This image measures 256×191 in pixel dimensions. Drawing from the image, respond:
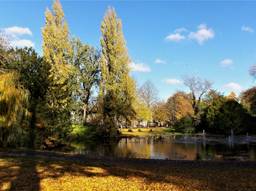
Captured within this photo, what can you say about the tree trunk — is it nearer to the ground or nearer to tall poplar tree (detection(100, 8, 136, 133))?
the ground

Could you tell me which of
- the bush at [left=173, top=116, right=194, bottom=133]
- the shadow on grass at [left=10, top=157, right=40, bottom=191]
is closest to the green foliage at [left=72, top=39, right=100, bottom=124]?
the bush at [left=173, top=116, right=194, bottom=133]

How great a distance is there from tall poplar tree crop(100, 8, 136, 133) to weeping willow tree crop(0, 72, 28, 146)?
26848mm

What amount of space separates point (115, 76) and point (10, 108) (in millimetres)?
29562

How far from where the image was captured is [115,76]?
45.9m

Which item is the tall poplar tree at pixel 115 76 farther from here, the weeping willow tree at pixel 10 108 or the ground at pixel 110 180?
the ground at pixel 110 180

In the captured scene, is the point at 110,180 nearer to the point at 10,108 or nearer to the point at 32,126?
the point at 10,108

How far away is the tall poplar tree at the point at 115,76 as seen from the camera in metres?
45.2

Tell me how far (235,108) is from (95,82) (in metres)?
22.8

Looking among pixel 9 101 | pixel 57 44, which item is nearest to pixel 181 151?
pixel 9 101

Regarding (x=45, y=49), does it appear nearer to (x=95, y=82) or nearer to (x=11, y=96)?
(x=95, y=82)

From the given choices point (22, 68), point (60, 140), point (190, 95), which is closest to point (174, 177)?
point (22, 68)

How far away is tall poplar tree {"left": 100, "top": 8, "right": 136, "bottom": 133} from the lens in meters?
45.2

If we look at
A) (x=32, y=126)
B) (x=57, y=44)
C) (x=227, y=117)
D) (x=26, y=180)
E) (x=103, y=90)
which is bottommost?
(x=26, y=180)

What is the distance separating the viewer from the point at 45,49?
43.6 meters
